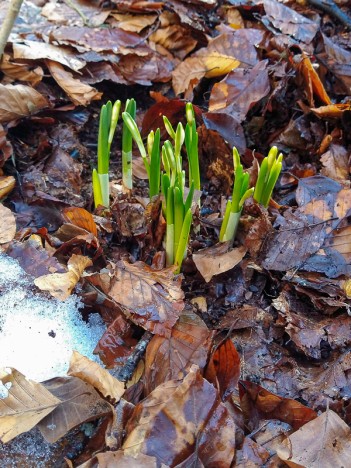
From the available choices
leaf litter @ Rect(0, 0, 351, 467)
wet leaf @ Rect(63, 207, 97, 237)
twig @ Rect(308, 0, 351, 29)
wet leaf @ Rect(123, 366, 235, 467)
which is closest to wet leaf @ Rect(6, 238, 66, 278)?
leaf litter @ Rect(0, 0, 351, 467)

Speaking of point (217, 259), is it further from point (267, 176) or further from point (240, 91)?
point (240, 91)

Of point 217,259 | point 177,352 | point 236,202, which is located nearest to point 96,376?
point 177,352

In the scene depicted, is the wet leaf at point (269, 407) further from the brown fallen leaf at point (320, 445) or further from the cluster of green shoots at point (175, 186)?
the cluster of green shoots at point (175, 186)

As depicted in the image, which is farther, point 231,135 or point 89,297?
point 231,135

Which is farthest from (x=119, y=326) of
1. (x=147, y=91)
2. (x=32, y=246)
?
(x=147, y=91)

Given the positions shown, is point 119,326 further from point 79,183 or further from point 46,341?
point 79,183

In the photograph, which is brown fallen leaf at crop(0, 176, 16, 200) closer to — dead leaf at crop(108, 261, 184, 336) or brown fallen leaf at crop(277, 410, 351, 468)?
dead leaf at crop(108, 261, 184, 336)
